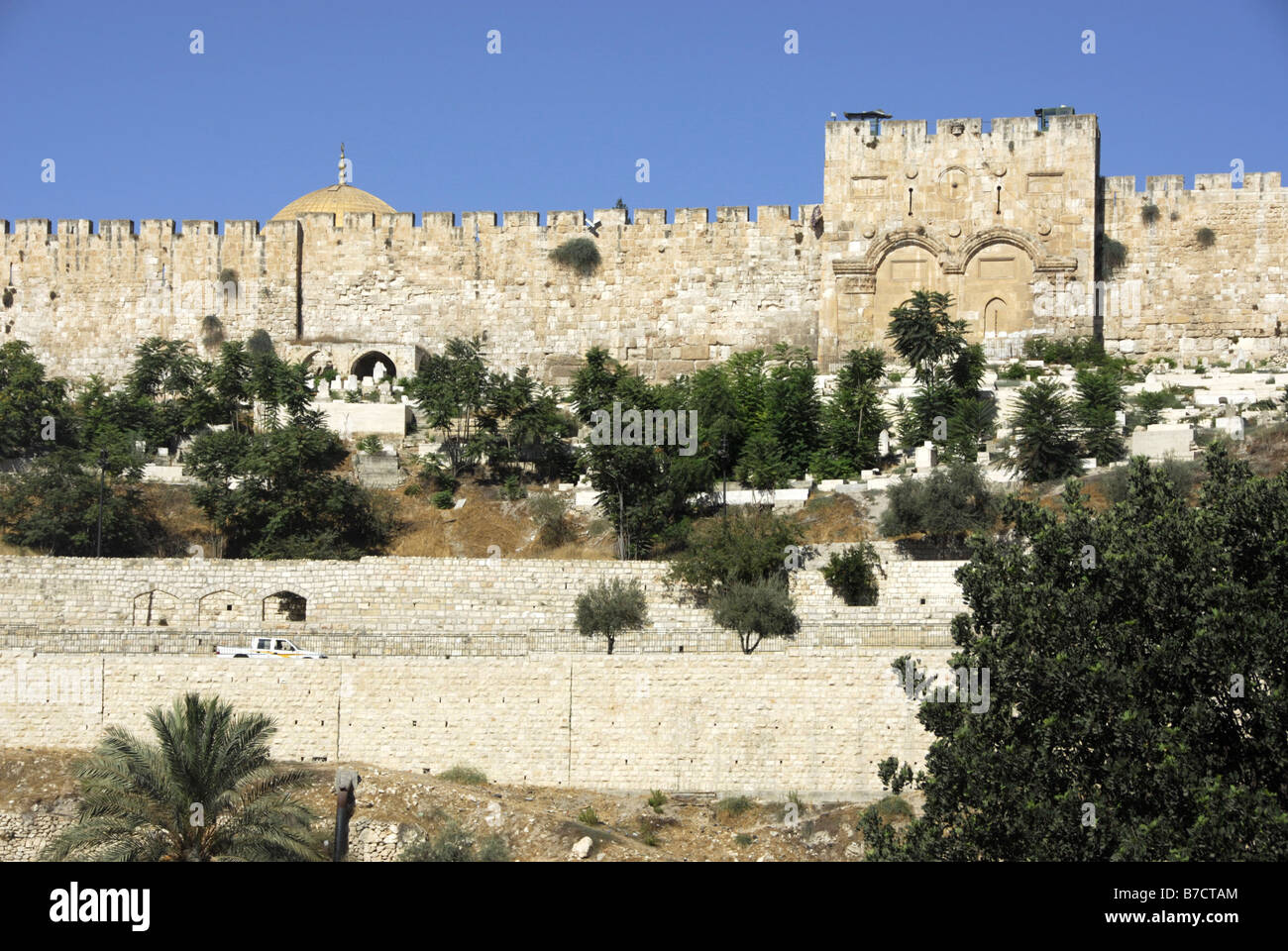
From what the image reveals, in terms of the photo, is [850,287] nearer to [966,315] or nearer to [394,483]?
[966,315]

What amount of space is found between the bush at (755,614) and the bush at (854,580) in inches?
55.0

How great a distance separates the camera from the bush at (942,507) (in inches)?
1073

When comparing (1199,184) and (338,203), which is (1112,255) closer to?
(1199,184)

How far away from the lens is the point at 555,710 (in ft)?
71.6

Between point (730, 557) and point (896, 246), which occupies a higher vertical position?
point (896, 246)

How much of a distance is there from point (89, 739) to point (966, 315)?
19.9 metres

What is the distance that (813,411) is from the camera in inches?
1256

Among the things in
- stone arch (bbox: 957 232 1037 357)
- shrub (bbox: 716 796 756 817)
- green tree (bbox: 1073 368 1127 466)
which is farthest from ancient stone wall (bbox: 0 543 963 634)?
stone arch (bbox: 957 232 1037 357)

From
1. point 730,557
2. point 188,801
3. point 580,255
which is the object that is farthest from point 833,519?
point 188,801

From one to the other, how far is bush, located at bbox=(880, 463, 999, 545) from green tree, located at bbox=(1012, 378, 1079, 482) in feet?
4.48

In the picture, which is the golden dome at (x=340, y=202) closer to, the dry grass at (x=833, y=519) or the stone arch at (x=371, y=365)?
the stone arch at (x=371, y=365)

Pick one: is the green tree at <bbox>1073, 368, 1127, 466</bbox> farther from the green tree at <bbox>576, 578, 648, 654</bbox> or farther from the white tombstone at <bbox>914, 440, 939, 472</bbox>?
the green tree at <bbox>576, 578, 648, 654</bbox>

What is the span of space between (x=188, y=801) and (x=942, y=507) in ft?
44.0
